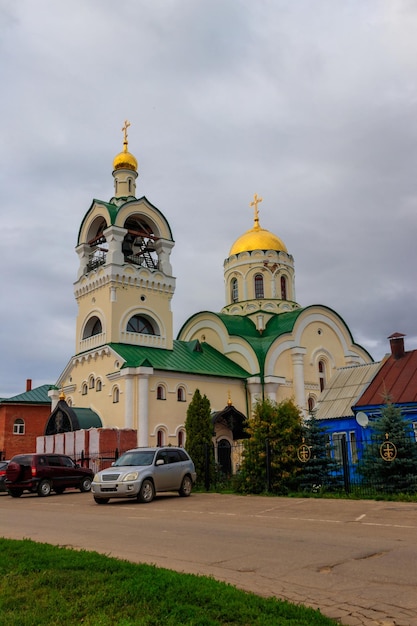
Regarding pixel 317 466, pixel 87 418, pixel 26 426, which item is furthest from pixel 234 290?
pixel 317 466

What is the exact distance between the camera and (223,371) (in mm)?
33625

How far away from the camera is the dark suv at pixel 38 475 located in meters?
20.0

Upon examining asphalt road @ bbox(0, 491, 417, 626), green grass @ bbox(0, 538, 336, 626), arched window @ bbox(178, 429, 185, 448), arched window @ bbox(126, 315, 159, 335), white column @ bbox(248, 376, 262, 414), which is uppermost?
arched window @ bbox(126, 315, 159, 335)

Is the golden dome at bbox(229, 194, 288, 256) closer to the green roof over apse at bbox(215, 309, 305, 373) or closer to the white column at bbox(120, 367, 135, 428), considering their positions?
the green roof over apse at bbox(215, 309, 305, 373)

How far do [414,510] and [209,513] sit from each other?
13.9 ft

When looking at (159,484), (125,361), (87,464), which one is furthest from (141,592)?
(125,361)

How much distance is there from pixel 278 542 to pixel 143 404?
68.4 ft

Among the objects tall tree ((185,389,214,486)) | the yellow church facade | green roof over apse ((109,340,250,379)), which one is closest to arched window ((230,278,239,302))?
the yellow church facade

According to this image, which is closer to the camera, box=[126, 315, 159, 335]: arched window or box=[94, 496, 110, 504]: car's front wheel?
box=[94, 496, 110, 504]: car's front wheel

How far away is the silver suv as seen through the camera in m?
15.6

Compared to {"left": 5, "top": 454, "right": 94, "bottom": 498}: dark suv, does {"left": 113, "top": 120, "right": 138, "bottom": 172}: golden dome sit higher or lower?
higher

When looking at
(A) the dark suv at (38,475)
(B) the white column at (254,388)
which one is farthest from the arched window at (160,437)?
(A) the dark suv at (38,475)

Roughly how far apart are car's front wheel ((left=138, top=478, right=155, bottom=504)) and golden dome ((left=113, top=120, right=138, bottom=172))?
79.3 feet

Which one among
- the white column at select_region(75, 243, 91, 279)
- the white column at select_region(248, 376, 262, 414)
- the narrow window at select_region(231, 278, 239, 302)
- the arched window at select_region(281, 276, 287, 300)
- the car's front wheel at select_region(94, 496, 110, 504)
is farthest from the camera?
the narrow window at select_region(231, 278, 239, 302)
